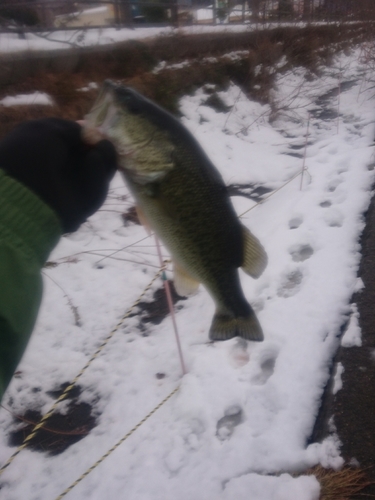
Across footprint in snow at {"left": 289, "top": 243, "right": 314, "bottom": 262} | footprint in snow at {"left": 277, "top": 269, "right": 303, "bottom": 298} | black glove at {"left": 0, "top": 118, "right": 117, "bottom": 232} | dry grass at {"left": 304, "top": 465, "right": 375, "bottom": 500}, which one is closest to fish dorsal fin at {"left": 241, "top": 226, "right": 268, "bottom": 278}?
black glove at {"left": 0, "top": 118, "right": 117, "bottom": 232}

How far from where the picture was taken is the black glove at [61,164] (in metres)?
1.32

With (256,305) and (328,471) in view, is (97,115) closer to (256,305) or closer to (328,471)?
(328,471)

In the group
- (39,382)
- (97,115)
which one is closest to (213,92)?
(39,382)

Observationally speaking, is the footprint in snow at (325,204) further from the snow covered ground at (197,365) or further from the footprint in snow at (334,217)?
the footprint in snow at (334,217)

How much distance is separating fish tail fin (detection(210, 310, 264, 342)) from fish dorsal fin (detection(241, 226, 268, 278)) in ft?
0.62

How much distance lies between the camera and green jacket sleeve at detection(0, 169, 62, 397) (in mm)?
1112

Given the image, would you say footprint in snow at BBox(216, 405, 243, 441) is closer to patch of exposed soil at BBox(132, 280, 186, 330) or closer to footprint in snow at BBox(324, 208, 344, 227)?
patch of exposed soil at BBox(132, 280, 186, 330)

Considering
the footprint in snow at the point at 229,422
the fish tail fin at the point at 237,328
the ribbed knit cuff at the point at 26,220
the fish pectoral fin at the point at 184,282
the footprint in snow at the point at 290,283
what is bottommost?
the footprint in snow at the point at 229,422

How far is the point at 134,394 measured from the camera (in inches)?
116

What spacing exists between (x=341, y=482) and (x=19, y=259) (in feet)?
6.43

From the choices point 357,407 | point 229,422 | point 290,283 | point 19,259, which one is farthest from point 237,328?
point 290,283

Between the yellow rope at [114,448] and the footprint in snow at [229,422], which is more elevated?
the footprint in snow at [229,422]

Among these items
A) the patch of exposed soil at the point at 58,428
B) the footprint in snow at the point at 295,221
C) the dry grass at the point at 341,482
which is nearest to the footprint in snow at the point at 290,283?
the footprint in snow at the point at 295,221

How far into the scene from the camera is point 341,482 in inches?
81.1
